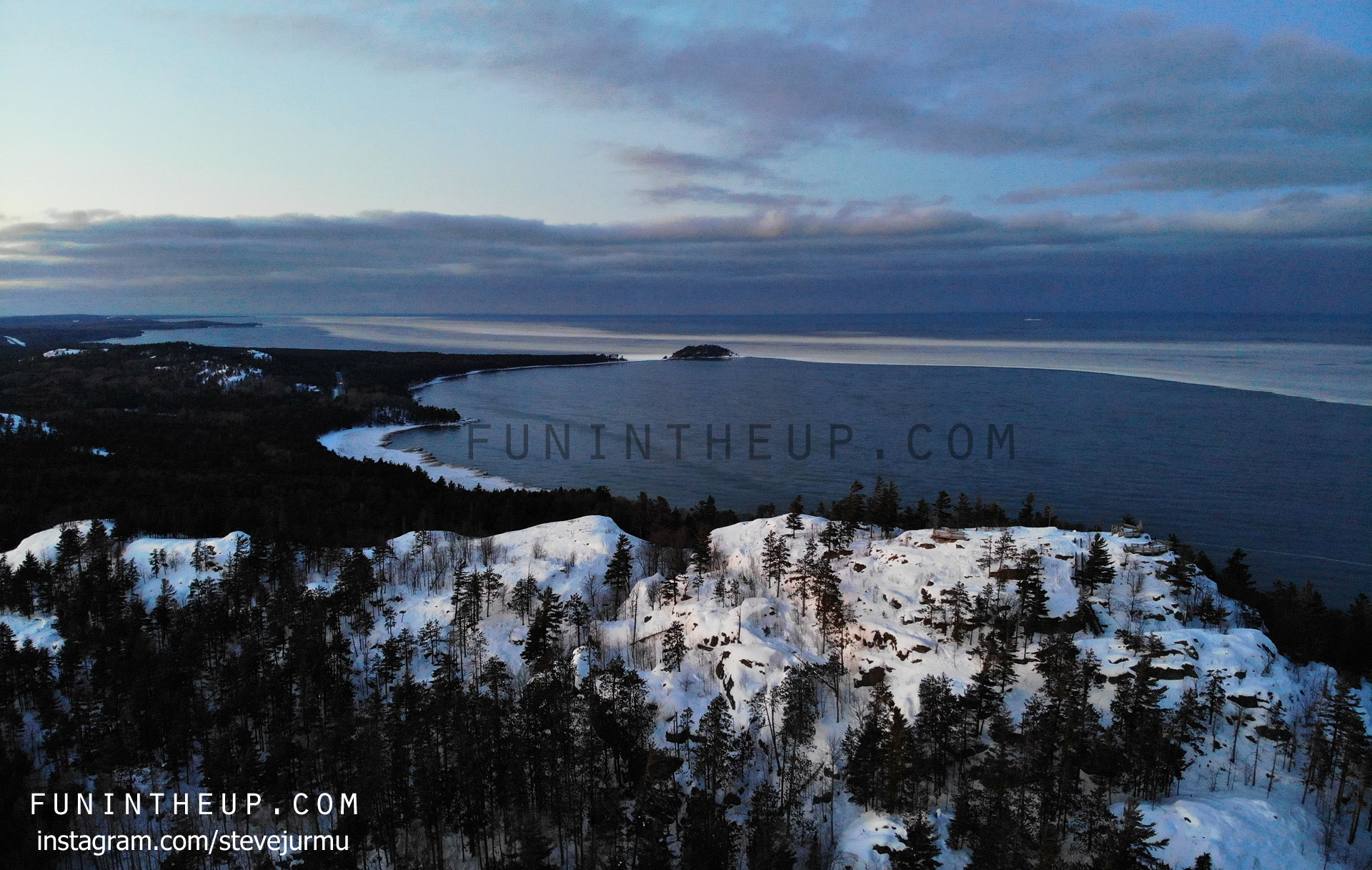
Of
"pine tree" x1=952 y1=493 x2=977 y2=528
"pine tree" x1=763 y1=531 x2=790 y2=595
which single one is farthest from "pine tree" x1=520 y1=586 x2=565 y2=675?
"pine tree" x1=952 y1=493 x2=977 y2=528

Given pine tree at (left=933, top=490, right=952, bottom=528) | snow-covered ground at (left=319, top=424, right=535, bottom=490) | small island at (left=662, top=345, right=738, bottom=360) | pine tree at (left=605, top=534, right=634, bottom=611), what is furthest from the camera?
small island at (left=662, top=345, right=738, bottom=360)

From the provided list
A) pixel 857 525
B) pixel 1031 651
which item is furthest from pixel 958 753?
pixel 857 525

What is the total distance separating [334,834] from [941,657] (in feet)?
73.7

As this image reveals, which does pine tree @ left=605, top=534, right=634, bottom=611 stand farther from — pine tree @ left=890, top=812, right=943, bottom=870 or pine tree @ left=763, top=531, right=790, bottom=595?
pine tree @ left=890, top=812, right=943, bottom=870

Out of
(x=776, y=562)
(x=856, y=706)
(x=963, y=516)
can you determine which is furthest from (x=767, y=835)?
(x=963, y=516)

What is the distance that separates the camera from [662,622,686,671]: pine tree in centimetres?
2870

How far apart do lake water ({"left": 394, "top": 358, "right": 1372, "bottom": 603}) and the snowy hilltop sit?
85.1 feet

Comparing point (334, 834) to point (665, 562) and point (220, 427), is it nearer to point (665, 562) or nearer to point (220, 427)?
point (665, 562)

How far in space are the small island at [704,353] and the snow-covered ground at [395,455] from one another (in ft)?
301

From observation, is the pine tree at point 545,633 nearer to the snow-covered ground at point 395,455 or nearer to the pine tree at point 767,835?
the pine tree at point 767,835

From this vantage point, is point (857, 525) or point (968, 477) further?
point (968, 477)

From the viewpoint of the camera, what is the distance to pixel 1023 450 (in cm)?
7575

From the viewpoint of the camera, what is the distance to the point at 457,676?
3175cm

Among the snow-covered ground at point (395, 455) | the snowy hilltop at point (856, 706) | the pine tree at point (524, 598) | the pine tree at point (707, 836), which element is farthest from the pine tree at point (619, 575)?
the snow-covered ground at point (395, 455)
